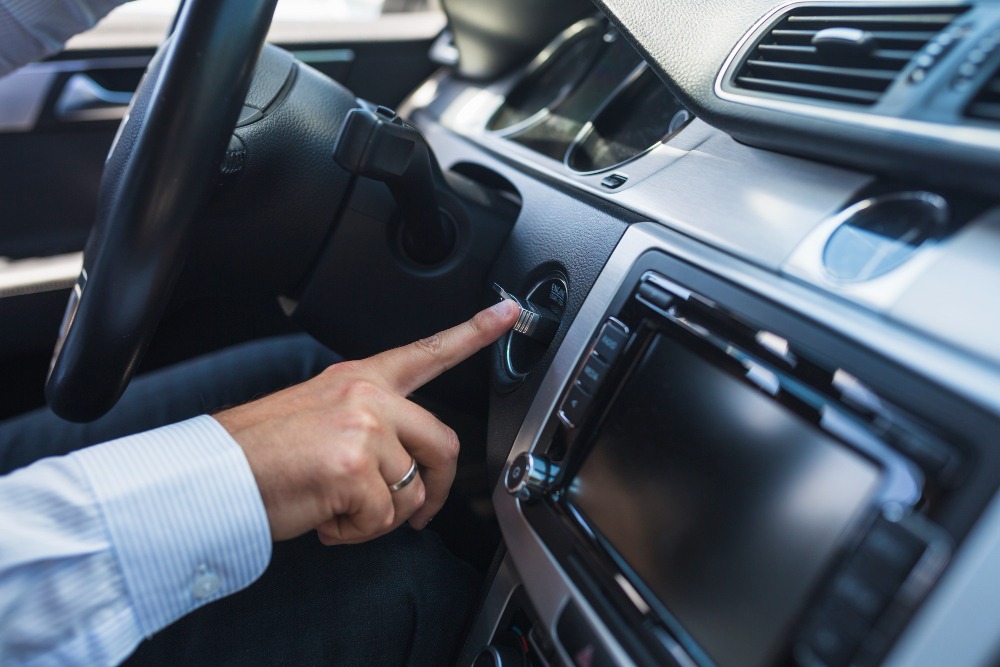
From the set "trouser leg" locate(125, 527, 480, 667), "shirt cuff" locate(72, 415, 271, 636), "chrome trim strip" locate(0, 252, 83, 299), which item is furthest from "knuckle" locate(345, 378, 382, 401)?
"chrome trim strip" locate(0, 252, 83, 299)

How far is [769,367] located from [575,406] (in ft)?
0.69

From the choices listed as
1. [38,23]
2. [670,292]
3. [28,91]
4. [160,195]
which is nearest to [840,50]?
[670,292]

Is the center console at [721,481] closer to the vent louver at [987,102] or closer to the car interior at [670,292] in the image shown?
the car interior at [670,292]

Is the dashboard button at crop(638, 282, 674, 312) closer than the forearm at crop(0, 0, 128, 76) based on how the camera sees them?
Yes

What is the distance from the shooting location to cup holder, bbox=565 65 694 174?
93 centimetres

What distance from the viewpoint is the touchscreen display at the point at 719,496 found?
49 cm

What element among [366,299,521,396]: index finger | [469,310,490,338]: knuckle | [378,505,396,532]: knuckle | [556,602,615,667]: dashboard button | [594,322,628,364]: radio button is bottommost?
[556,602,615,667]: dashboard button

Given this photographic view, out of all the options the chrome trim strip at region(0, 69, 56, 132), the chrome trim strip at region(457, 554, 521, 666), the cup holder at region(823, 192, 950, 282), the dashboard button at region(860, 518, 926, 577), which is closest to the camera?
the dashboard button at region(860, 518, 926, 577)

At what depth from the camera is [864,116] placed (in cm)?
59

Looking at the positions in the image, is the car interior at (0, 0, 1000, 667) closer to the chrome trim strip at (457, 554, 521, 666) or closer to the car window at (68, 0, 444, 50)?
the chrome trim strip at (457, 554, 521, 666)

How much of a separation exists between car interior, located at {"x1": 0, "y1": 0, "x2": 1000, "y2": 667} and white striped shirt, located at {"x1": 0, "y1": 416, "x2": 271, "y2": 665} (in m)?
0.13

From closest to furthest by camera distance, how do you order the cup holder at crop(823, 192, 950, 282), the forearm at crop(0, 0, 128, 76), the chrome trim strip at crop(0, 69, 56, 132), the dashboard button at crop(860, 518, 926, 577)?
1. the dashboard button at crop(860, 518, 926, 577)
2. the cup holder at crop(823, 192, 950, 282)
3. the forearm at crop(0, 0, 128, 76)
4. the chrome trim strip at crop(0, 69, 56, 132)

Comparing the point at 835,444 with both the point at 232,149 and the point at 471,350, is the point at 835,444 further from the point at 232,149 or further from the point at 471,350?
the point at 232,149

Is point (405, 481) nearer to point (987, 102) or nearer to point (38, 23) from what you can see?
point (987, 102)
